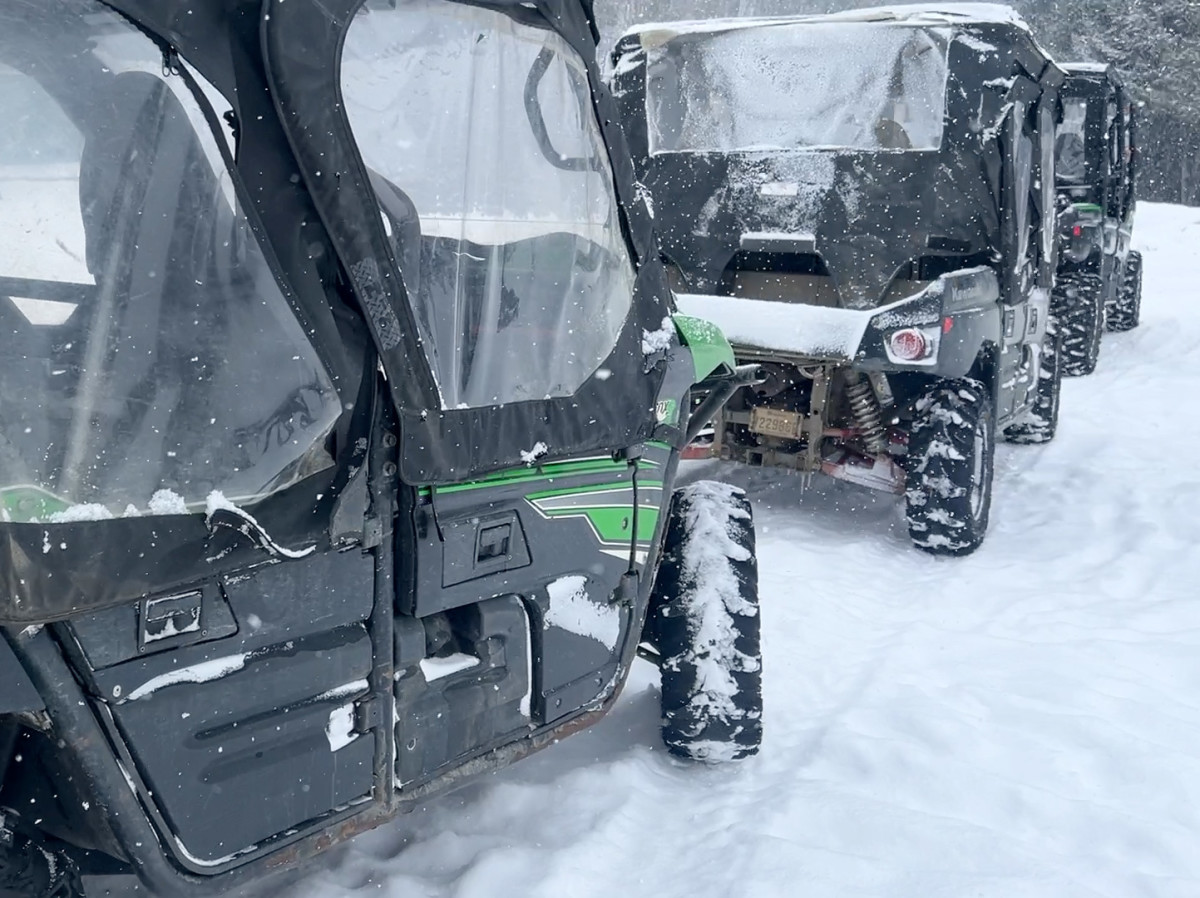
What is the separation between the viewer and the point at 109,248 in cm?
181

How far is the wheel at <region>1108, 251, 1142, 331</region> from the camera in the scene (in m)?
13.1

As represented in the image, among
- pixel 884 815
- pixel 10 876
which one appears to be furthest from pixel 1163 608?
pixel 10 876

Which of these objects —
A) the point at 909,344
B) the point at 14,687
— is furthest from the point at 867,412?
the point at 14,687

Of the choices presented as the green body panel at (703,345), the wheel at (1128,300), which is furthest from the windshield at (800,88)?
the wheel at (1128,300)

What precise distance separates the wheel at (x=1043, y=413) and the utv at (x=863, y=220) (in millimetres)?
1295

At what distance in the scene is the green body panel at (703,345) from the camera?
3.26m

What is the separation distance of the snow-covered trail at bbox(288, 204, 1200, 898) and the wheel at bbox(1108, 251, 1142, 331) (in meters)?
8.18

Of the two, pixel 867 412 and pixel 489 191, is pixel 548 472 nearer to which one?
pixel 489 191

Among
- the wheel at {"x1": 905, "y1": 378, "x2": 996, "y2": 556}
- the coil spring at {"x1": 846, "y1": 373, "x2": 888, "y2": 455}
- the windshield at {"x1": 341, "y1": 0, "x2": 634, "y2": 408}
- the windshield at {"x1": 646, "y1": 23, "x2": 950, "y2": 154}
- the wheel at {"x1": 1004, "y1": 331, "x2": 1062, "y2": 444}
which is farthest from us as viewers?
the wheel at {"x1": 1004, "y1": 331, "x2": 1062, "y2": 444}

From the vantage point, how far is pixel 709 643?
3355 mm

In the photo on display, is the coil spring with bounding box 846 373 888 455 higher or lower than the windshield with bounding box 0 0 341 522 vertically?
lower

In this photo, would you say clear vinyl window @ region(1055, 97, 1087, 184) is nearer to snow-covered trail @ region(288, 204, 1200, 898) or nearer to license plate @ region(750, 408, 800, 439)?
snow-covered trail @ region(288, 204, 1200, 898)

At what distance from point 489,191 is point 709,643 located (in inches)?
61.8

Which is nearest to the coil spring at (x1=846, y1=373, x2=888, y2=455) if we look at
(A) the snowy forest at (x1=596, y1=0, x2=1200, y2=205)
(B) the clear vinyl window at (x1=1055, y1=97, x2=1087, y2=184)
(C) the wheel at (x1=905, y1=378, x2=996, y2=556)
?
(C) the wheel at (x1=905, y1=378, x2=996, y2=556)
